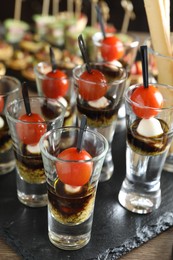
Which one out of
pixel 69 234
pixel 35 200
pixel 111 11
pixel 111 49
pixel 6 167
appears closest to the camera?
pixel 69 234

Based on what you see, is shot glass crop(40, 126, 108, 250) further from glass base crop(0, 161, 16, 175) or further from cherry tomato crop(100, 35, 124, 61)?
cherry tomato crop(100, 35, 124, 61)

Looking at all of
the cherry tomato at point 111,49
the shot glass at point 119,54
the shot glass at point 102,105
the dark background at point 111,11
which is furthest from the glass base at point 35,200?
the dark background at point 111,11

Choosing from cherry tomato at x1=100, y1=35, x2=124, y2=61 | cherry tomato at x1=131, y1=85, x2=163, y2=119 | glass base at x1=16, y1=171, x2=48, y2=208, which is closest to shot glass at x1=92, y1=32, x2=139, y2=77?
cherry tomato at x1=100, y1=35, x2=124, y2=61

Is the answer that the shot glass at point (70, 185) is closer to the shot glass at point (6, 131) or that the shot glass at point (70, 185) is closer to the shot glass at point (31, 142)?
the shot glass at point (31, 142)

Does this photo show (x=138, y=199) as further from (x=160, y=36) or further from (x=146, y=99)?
(x=160, y=36)

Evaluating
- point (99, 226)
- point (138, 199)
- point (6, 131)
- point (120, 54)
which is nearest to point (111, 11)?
point (120, 54)

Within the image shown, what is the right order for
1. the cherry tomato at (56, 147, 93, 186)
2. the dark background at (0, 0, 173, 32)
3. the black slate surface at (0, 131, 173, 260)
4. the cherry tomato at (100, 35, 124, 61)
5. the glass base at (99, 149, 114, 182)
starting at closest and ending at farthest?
1. the cherry tomato at (56, 147, 93, 186)
2. the black slate surface at (0, 131, 173, 260)
3. the glass base at (99, 149, 114, 182)
4. the cherry tomato at (100, 35, 124, 61)
5. the dark background at (0, 0, 173, 32)
